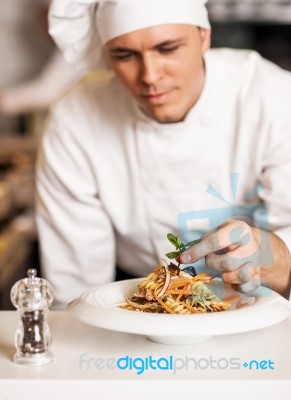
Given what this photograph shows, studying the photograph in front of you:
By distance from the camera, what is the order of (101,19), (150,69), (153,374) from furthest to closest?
(101,19), (150,69), (153,374)

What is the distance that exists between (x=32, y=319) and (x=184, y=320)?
9.4 inches

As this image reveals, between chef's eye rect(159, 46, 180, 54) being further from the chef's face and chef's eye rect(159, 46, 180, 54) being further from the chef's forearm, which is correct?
the chef's forearm

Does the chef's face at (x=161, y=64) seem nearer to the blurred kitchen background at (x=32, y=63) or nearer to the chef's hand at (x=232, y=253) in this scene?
the chef's hand at (x=232, y=253)

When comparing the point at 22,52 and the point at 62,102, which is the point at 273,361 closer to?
the point at 62,102

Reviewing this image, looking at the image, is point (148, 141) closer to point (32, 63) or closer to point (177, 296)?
point (177, 296)

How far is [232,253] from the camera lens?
1.45 m

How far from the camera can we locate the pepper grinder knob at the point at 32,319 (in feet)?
4.09

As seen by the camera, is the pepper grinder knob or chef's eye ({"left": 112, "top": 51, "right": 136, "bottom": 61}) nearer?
the pepper grinder knob

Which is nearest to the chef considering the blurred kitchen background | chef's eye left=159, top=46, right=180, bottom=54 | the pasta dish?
chef's eye left=159, top=46, right=180, bottom=54

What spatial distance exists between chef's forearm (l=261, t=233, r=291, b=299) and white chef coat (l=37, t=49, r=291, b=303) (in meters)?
0.27

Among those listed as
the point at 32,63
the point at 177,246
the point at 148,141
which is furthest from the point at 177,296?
the point at 32,63

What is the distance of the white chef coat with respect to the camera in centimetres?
210

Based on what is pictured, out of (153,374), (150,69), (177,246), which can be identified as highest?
(150,69)

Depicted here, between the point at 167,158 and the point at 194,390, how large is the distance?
1.07 m
